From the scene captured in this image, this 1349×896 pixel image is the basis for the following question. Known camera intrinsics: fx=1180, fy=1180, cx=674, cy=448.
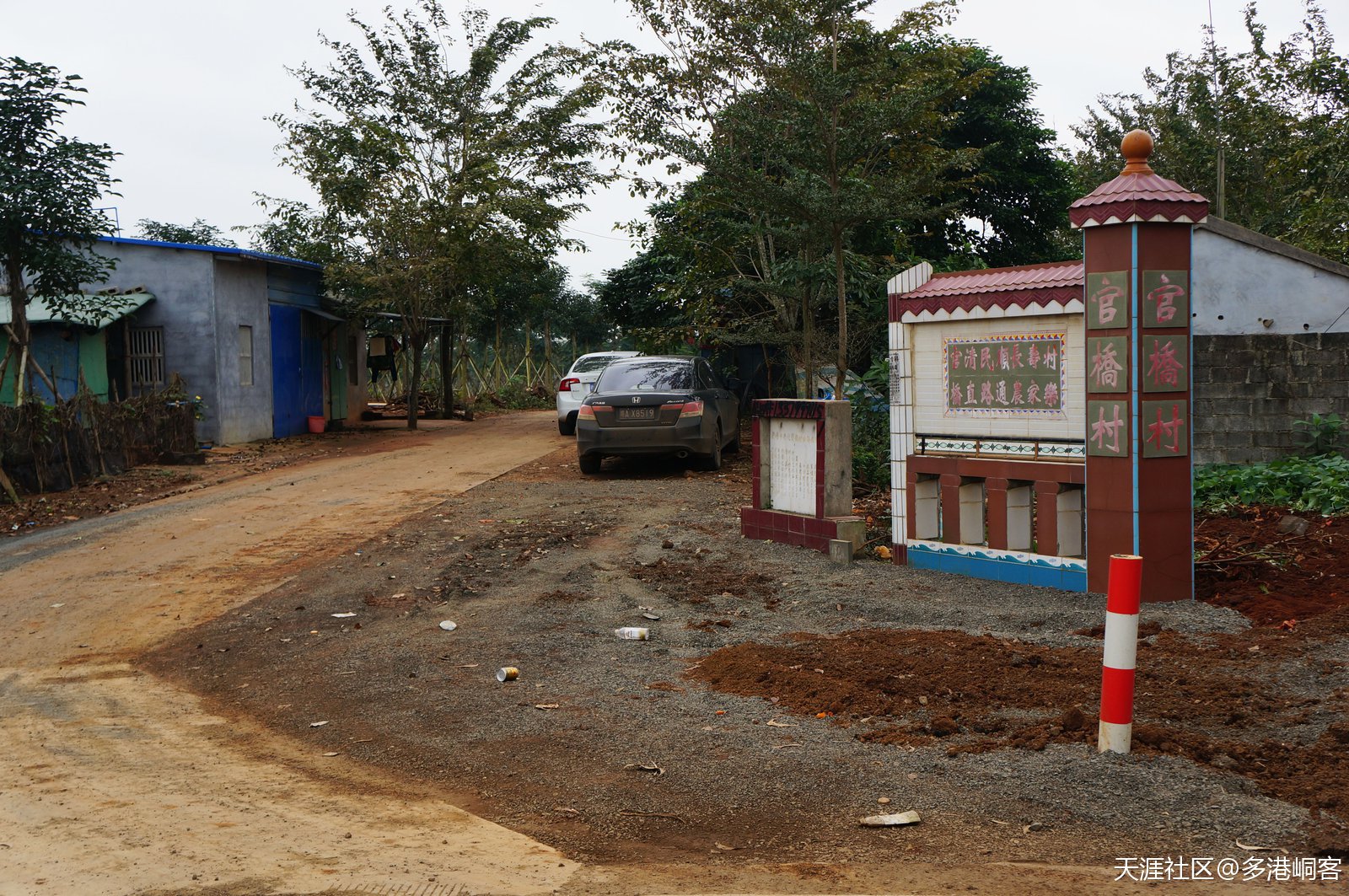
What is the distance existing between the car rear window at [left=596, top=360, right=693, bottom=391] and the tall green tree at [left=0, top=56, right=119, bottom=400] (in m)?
7.02

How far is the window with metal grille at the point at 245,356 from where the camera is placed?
21672mm

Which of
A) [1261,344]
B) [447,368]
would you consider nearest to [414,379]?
[447,368]

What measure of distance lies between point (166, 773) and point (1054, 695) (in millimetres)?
4159

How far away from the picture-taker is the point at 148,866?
408 cm

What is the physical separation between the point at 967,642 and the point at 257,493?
1039 cm

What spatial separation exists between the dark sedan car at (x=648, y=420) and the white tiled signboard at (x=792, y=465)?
14.4 ft

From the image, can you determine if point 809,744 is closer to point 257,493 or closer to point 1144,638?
point 1144,638

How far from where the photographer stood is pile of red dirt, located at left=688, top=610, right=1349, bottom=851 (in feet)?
15.5

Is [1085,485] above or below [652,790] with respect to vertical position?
above

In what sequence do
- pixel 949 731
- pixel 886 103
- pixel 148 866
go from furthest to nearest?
pixel 886 103 < pixel 949 731 < pixel 148 866

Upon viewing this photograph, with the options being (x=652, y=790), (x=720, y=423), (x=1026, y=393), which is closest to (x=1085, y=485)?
(x=1026, y=393)

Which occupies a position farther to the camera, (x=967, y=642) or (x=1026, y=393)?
(x=1026, y=393)

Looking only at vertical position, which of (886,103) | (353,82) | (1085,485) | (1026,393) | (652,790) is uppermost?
(353,82)

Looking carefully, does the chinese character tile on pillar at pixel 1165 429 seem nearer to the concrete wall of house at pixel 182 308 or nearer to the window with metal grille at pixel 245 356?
the concrete wall of house at pixel 182 308
